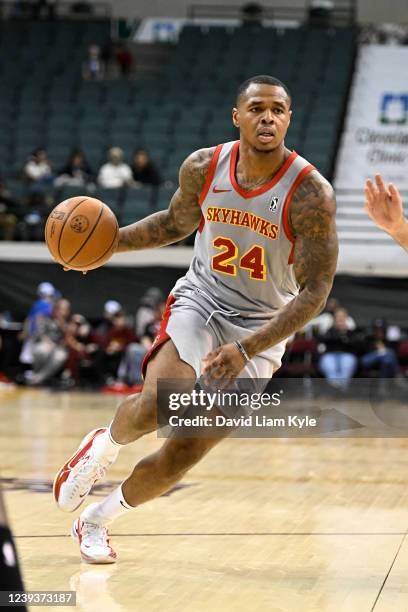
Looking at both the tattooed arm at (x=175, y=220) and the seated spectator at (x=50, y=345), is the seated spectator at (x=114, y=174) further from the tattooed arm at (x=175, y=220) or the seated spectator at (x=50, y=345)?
the tattooed arm at (x=175, y=220)

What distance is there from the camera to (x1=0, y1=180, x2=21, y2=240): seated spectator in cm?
1605

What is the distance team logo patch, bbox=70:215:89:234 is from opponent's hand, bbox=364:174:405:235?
4.10 ft

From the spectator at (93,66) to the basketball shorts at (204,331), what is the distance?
56.9ft

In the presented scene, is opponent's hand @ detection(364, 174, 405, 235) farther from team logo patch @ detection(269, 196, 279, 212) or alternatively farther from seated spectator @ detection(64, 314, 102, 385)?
seated spectator @ detection(64, 314, 102, 385)

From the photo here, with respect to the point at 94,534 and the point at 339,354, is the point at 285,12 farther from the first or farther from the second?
the point at 94,534

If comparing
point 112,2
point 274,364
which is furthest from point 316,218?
point 112,2

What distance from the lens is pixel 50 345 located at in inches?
584

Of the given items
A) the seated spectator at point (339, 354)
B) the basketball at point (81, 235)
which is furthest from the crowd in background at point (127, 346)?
the basketball at point (81, 235)

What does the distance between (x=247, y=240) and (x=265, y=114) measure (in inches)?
21.4

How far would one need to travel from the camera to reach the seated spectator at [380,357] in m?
13.4

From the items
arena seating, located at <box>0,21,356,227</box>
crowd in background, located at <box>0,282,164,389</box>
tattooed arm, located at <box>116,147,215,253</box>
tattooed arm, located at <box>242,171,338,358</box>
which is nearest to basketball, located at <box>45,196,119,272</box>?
tattooed arm, located at <box>116,147,215,253</box>

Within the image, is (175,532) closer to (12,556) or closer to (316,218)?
(316,218)

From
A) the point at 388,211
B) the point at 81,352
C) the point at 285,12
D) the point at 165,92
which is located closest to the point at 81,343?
the point at 81,352

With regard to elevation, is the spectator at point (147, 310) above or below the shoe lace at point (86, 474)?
below
